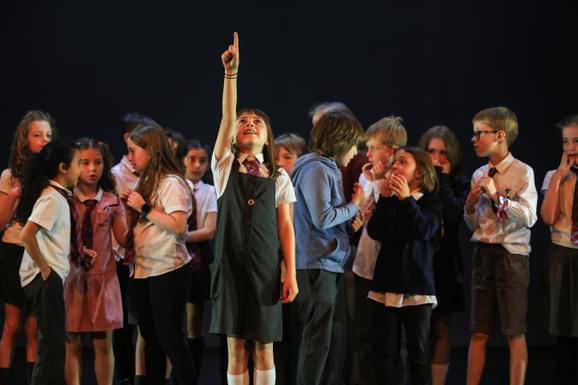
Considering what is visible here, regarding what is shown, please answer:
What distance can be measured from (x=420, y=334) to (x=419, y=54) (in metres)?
2.86

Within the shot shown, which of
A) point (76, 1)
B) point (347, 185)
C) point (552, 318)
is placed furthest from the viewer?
point (76, 1)

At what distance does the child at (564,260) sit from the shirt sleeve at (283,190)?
161 cm

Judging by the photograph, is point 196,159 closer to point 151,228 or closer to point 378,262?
point 151,228

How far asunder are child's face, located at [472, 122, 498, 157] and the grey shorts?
1.71ft

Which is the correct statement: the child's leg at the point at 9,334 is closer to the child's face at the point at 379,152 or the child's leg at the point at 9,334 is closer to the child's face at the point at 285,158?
the child's face at the point at 285,158

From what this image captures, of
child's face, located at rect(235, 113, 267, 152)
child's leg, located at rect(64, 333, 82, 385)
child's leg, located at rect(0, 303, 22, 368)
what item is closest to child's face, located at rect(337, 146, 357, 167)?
child's face, located at rect(235, 113, 267, 152)

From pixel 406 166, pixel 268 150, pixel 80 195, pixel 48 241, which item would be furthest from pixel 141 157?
pixel 406 166

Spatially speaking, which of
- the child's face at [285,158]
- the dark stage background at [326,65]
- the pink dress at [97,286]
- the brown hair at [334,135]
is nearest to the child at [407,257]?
the brown hair at [334,135]

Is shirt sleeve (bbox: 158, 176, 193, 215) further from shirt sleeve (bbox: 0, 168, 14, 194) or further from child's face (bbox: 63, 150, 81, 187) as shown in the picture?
shirt sleeve (bbox: 0, 168, 14, 194)

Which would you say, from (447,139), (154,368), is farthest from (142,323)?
(447,139)

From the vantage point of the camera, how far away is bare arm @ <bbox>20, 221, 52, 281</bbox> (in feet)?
12.9

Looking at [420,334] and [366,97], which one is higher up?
[366,97]

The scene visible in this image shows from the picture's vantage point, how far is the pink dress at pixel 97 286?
14.2ft

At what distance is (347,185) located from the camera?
495 cm
